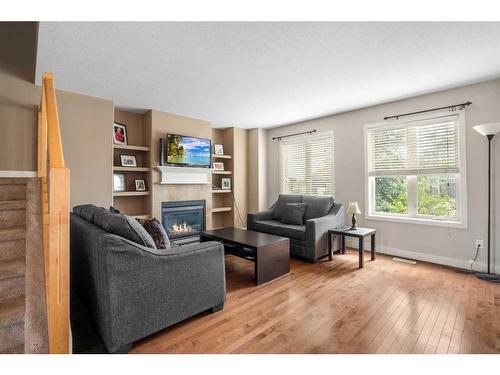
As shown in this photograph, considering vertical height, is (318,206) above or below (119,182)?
below

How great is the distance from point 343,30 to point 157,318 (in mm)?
2575

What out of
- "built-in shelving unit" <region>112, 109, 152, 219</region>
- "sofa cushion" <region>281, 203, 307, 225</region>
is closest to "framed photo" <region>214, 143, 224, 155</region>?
"built-in shelving unit" <region>112, 109, 152, 219</region>

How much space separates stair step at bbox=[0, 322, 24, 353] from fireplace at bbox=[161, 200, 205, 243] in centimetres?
300

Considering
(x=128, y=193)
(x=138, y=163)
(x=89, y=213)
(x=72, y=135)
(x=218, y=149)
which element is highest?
(x=218, y=149)

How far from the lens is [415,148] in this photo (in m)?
3.62

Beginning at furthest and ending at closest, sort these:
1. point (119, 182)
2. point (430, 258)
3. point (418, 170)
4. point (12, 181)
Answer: point (119, 182), point (418, 170), point (430, 258), point (12, 181)

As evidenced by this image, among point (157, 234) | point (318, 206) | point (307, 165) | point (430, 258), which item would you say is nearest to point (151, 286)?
point (157, 234)

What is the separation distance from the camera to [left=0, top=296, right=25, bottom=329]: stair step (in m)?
1.23

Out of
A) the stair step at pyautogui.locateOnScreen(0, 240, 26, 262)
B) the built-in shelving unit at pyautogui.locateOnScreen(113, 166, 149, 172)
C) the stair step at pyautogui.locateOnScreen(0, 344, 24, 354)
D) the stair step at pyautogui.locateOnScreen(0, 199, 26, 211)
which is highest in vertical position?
the built-in shelving unit at pyautogui.locateOnScreen(113, 166, 149, 172)

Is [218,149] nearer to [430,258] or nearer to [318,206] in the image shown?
[318,206]

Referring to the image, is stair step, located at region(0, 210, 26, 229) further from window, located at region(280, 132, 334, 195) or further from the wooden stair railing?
window, located at region(280, 132, 334, 195)
